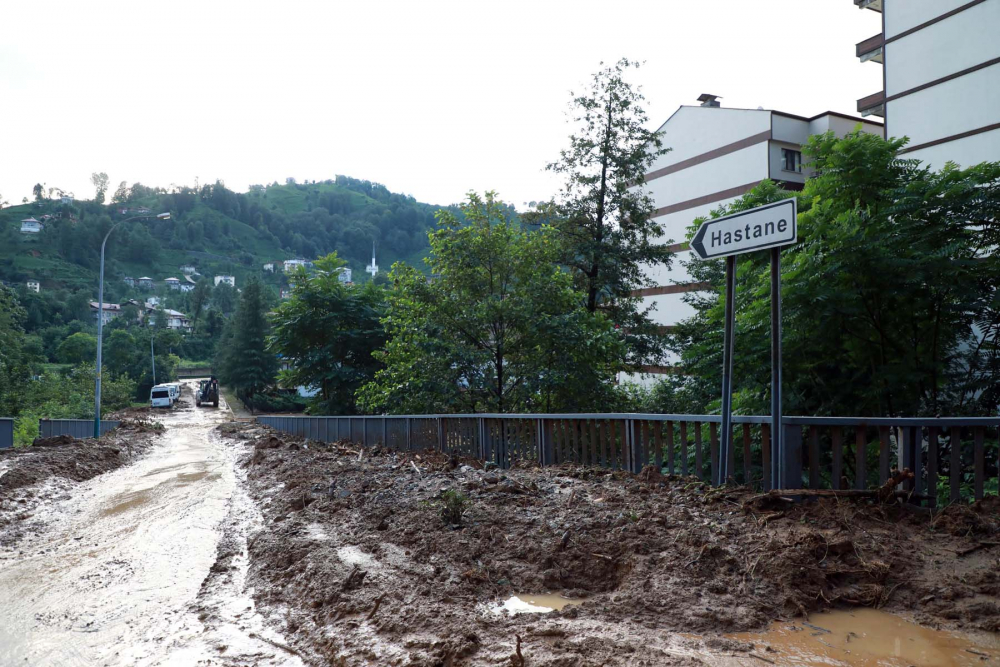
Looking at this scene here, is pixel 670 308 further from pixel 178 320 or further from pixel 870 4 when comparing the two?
pixel 178 320

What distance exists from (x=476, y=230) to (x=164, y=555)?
11.6 metres

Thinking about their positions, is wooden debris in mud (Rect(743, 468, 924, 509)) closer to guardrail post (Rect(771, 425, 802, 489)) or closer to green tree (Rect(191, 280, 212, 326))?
guardrail post (Rect(771, 425, 802, 489))

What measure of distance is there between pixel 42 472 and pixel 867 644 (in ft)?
46.7

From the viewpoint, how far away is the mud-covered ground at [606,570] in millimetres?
3561

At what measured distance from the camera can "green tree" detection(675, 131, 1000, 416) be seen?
777 centimetres

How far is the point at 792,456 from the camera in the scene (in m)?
5.49

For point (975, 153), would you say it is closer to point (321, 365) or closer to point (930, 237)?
point (930, 237)

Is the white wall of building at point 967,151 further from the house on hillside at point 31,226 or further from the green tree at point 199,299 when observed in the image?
the house on hillside at point 31,226

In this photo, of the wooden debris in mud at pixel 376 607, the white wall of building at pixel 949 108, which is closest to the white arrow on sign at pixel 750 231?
the wooden debris in mud at pixel 376 607

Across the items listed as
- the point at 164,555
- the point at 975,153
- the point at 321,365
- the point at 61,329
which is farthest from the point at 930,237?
the point at 61,329

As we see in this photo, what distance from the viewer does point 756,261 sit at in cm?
1045

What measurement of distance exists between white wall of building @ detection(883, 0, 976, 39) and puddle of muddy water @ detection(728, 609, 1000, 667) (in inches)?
862

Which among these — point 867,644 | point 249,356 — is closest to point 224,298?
point 249,356

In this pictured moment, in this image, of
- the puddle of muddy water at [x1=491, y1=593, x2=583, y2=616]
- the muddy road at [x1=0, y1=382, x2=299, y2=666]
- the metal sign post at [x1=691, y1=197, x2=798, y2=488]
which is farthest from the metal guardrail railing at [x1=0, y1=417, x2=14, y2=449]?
the metal sign post at [x1=691, y1=197, x2=798, y2=488]
